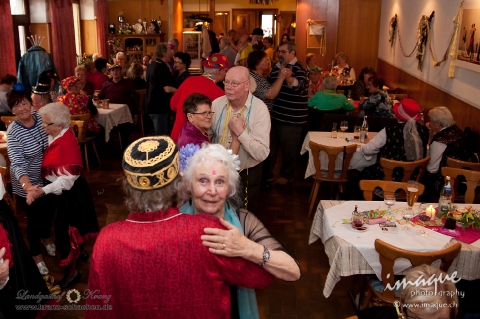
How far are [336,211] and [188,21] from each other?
43.4 feet

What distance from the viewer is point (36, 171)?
11.8 feet

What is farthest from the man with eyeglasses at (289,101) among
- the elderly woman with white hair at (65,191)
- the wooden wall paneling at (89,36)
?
the wooden wall paneling at (89,36)

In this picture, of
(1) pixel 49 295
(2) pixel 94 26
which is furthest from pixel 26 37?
(1) pixel 49 295

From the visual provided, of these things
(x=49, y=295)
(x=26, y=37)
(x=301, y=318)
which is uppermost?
(x=26, y=37)

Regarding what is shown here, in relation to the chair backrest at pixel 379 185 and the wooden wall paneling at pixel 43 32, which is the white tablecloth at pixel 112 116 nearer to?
the wooden wall paneling at pixel 43 32

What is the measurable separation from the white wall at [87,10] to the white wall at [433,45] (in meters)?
7.27

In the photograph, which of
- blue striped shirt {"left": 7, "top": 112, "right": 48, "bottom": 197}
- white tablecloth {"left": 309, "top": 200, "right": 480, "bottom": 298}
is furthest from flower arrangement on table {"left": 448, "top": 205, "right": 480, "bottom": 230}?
blue striped shirt {"left": 7, "top": 112, "right": 48, "bottom": 197}

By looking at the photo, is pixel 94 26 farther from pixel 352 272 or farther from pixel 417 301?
pixel 417 301

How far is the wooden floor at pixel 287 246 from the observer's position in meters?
3.40

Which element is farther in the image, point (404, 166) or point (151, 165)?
point (404, 166)

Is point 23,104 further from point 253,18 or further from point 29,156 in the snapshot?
point 253,18

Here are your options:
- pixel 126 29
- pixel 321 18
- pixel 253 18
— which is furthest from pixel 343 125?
pixel 253 18

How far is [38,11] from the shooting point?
9594mm

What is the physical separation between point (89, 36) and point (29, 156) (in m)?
9.37
